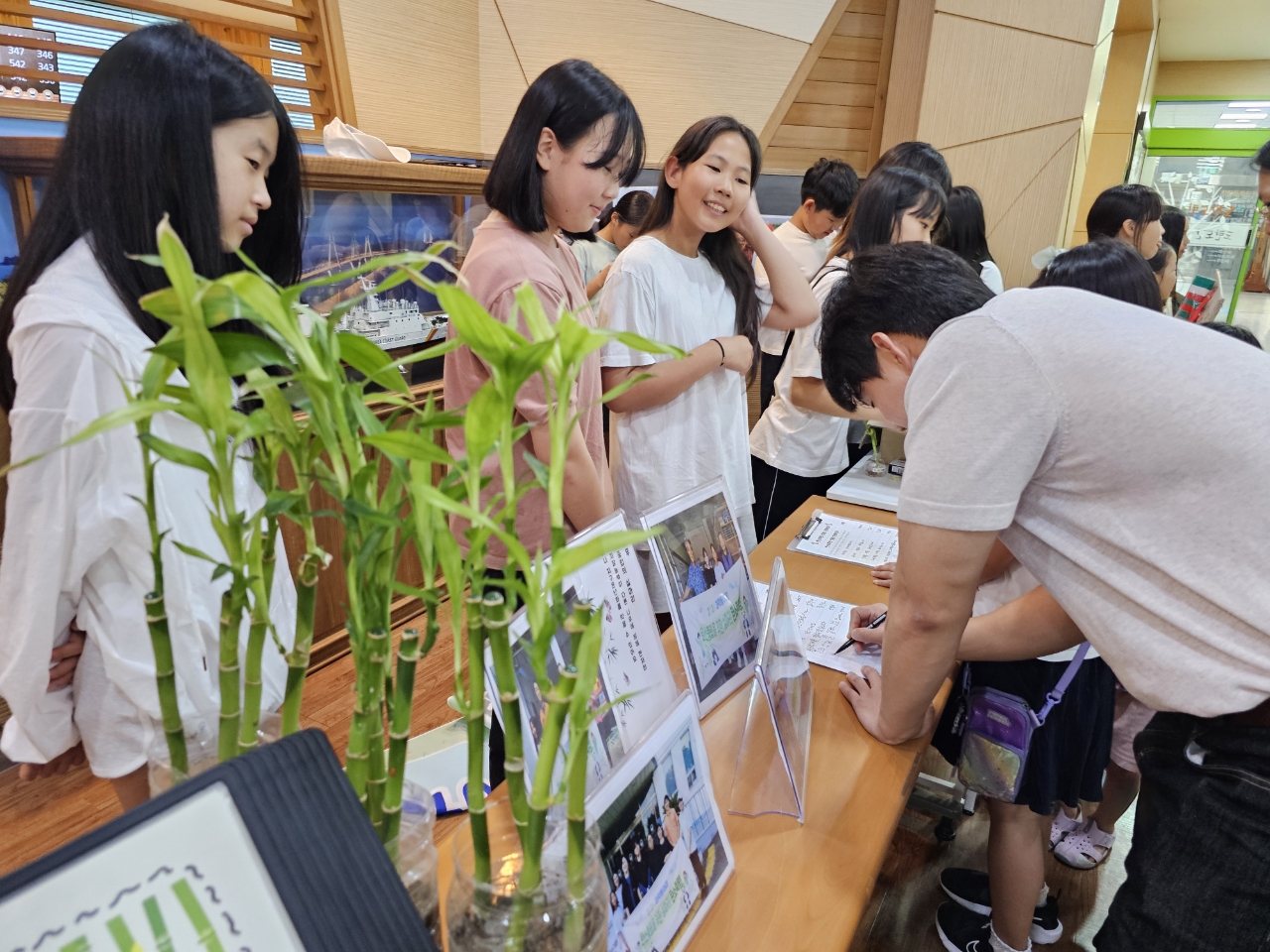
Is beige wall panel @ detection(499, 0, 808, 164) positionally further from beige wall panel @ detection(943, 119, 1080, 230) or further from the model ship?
the model ship

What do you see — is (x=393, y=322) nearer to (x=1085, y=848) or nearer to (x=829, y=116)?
(x=1085, y=848)

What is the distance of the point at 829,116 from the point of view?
194 inches

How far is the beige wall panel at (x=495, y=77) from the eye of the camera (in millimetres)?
4000

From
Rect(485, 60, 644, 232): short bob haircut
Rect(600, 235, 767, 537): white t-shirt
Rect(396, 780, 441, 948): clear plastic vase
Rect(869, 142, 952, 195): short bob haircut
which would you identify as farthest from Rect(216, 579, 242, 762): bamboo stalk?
Rect(869, 142, 952, 195): short bob haircut

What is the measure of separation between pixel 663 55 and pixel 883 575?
3.66 metres

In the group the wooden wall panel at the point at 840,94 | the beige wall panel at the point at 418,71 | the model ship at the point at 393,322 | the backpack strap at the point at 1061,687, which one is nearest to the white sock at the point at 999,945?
the backpack strap at the point at 1061,687

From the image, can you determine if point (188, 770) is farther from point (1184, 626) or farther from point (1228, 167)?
point (1228, 167)

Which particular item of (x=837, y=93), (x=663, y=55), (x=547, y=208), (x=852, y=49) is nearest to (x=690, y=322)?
(x=547, y=208)

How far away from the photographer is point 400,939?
1.53 ft

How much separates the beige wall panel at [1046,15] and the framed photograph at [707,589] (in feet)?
15.3

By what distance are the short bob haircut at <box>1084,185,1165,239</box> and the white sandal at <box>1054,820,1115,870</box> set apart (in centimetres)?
215

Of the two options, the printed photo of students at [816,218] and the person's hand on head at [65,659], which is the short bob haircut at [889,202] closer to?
the printed photo of students at [816,218]

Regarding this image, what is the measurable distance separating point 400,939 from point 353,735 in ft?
0.40

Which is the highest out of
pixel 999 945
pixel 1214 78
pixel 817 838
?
pixel 1214 78
